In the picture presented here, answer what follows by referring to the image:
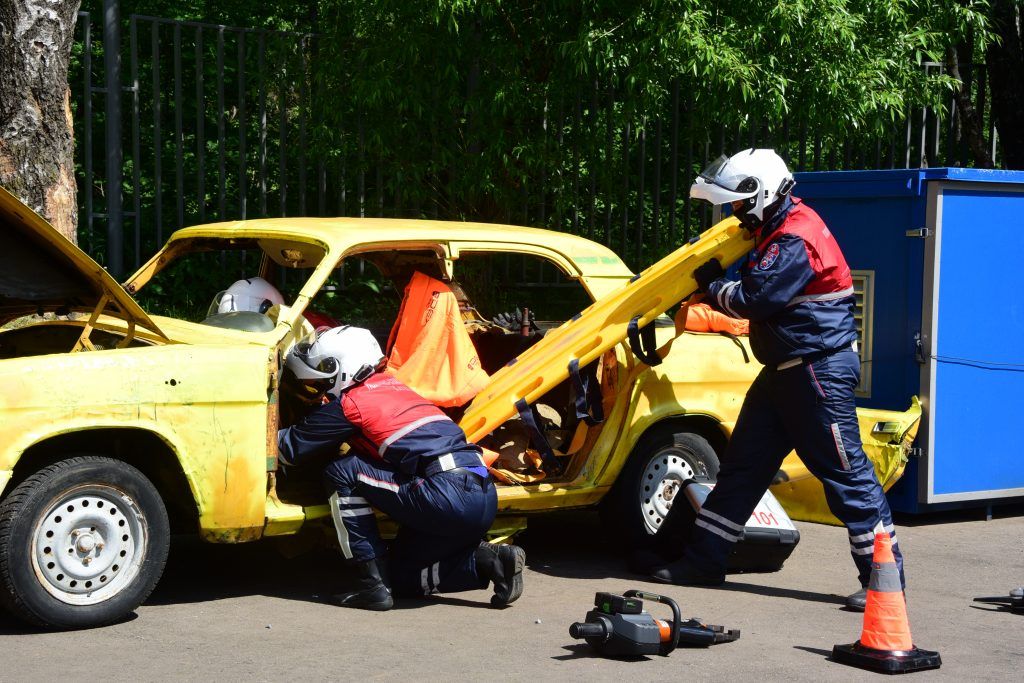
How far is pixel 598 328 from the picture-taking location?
669 cm

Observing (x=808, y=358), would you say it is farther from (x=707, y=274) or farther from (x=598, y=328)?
(x=598, y=328)

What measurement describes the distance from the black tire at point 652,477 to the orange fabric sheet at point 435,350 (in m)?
0.94

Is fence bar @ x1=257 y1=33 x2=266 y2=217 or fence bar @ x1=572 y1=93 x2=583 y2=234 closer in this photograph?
fence bar @ x1=257 y1=33 x2=266 y2=217

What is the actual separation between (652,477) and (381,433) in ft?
5.54

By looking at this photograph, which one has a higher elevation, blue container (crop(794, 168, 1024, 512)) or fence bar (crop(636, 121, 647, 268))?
fence bar (crop(636, 121, 647, 268))

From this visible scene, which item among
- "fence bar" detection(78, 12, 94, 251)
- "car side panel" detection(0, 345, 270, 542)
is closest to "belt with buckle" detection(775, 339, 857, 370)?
"car side panel" detection(0, 345, 270, 542)

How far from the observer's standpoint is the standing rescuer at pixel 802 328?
247 inches

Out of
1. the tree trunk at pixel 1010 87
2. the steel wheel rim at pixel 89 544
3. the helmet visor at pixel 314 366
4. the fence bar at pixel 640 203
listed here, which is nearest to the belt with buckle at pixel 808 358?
the helmet visor at pixel 314 366

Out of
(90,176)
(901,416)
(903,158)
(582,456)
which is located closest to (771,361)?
(582,456)

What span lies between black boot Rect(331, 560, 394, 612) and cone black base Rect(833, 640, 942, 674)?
1928mm

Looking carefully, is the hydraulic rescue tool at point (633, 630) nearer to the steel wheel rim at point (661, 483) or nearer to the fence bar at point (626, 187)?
the steel wheel rim at point (661, 483)

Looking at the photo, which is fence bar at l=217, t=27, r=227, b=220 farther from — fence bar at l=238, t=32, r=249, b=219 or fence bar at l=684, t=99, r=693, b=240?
fence bar at l=684, t=99, r=693, b=240

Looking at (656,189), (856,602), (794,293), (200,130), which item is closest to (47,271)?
(794,293)

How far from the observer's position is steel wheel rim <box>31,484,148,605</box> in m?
5.44
